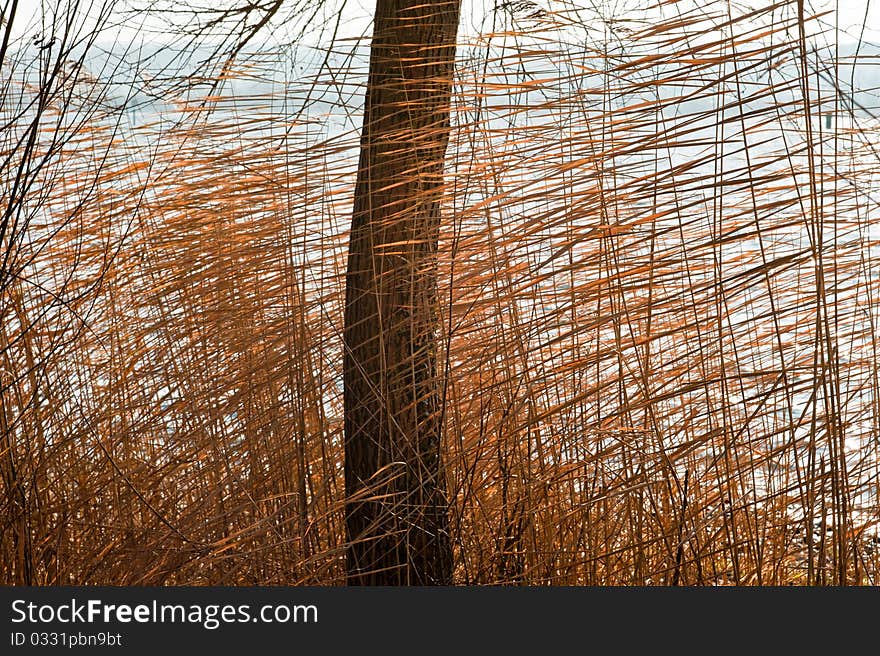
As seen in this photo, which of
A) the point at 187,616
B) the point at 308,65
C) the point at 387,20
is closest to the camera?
the point at 187,616

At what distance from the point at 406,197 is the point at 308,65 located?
480mm

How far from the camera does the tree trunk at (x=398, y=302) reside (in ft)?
5.20

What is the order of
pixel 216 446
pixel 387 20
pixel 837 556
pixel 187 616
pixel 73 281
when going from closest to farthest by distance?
pixel 187 616, pixel 837 556, pixel 387 20, pixel 216 446, pixel 73 281

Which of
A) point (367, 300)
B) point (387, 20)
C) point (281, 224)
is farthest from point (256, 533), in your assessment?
point (387, 20)

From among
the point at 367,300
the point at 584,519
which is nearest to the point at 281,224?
the point at 367,300

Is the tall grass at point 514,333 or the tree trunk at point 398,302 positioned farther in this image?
the tree trunk at point 398,302

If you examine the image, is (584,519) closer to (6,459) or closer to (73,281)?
(6,459)

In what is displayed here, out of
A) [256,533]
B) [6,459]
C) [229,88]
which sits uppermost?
[229,88]

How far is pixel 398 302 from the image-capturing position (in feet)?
5.37

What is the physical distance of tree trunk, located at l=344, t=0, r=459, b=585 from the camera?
158 cm

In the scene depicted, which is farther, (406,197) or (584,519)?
(406,197)

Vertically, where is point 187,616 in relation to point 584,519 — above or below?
below

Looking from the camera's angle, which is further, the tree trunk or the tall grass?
the tree trunk

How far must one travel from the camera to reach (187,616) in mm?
1278
